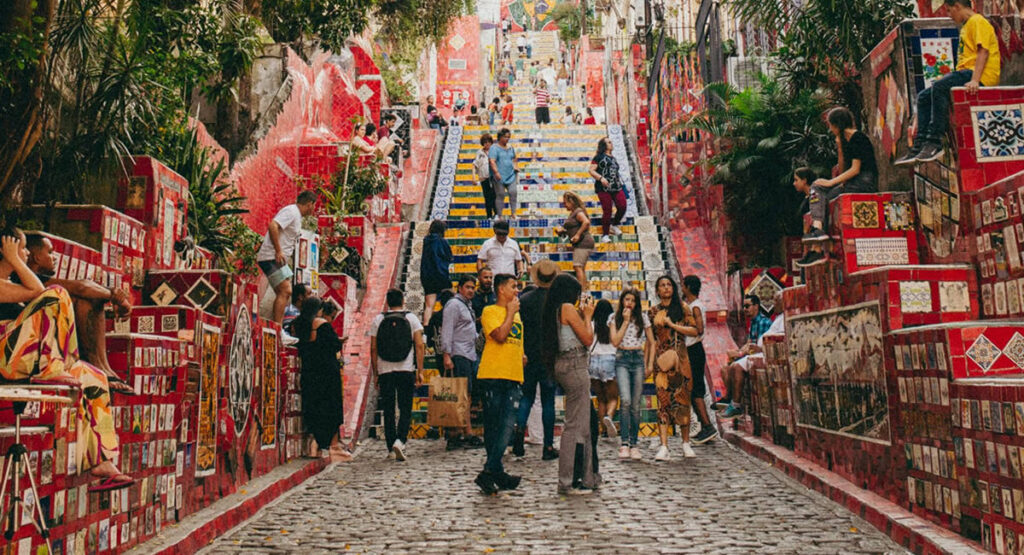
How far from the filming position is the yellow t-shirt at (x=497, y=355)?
718cm

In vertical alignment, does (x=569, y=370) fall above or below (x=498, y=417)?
above

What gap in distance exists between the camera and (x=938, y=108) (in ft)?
20.8

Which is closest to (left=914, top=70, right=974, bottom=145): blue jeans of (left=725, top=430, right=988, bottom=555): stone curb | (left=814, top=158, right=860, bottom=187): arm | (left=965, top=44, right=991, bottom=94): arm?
(left=965, top=44, right=991, bottom=94): arm

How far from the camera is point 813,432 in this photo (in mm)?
7699

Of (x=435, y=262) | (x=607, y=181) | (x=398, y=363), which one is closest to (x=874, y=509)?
(x=398, y=363)

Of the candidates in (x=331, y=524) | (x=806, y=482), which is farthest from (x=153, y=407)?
(x=806, y=482)

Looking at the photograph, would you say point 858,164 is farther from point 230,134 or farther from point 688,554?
point 230,134

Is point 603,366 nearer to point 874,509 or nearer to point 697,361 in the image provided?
point 697,361

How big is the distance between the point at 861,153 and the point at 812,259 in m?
0.92

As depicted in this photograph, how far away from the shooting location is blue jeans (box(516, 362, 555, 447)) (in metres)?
8.49

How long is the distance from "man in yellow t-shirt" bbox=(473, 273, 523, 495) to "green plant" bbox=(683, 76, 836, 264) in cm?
615

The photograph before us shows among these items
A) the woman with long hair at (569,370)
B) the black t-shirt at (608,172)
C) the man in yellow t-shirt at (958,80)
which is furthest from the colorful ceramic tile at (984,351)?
the black t-shirt at (608,172)

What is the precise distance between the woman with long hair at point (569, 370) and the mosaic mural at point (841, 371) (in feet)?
5.96

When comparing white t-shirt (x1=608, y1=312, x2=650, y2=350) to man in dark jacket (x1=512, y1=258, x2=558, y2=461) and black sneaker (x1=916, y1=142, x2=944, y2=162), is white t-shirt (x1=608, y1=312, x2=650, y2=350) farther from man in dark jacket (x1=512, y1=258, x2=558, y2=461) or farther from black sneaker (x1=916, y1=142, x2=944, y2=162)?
black sneaker (x1=916, y1=142, x2=944, y2=162)
